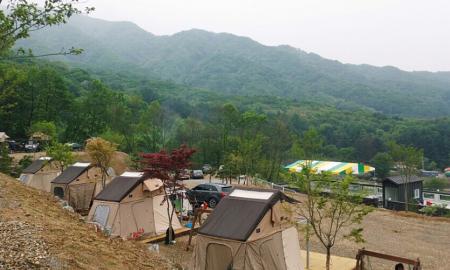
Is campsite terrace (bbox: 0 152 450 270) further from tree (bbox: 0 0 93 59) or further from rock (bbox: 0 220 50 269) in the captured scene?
tree (bbox: 0 0 93 59)

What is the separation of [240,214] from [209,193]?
9871 mm

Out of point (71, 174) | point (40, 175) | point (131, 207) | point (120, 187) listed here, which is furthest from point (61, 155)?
point (131, 207)

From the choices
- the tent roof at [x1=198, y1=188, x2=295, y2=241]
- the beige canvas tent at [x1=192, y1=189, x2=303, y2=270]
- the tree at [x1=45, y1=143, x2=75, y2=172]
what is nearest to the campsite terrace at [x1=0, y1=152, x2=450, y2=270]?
the beige canvas tent at [x1=192, y1=189, x2=303, y2=270]

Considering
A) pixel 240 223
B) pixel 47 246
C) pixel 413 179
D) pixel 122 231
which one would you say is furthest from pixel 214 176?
pixel 47 246

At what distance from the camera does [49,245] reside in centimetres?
677

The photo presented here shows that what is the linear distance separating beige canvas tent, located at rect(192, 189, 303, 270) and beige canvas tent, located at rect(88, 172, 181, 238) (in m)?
4.89

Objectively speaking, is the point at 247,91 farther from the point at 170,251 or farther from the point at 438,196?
the point at 170,251

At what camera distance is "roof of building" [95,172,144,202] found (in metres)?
13.6

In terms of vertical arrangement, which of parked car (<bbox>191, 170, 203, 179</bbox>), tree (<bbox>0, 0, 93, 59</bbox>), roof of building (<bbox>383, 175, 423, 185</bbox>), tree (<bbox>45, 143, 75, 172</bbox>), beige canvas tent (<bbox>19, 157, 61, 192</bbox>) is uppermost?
tree (<bbox>0, 0, 93, 59</bbox>)

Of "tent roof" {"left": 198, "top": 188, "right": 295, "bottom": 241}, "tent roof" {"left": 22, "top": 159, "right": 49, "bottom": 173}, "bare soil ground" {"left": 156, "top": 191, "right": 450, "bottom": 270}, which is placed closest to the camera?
"tent roof" {"left": 198, "top": 188, "right": 295, "bottom": 241}

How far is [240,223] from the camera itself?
895cm

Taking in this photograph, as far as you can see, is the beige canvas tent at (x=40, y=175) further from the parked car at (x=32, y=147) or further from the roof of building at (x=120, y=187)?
the parked car at (x=32, y=147)

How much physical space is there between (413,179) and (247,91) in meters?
136

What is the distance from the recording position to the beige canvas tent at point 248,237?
28.4 ft
